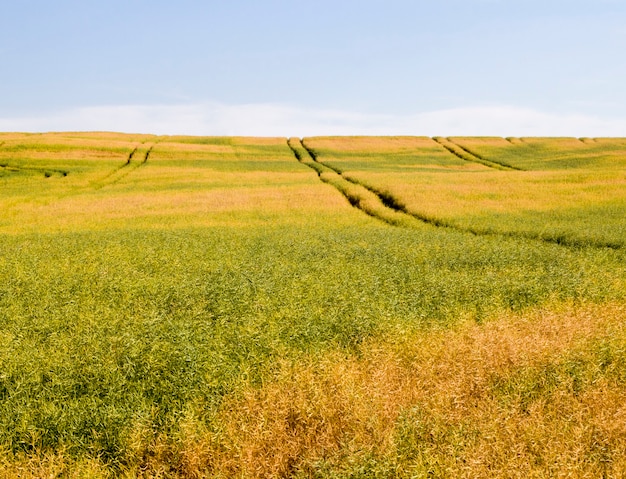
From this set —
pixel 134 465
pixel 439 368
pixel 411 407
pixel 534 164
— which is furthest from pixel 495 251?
pixel 534 164

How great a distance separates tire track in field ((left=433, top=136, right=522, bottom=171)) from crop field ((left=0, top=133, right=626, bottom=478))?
41.6 metres

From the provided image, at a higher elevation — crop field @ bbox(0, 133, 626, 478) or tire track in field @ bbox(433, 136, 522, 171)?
tire track in field @ bbox(433, 136, 522, 171)

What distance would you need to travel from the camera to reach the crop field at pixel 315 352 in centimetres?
645

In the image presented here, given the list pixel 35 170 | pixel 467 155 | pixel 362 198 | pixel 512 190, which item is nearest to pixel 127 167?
pixel 35 170

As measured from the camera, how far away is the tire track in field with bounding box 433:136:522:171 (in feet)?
215

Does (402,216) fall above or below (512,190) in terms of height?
below

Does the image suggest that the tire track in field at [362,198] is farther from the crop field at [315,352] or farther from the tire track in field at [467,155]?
the tire track in field at [467,155]

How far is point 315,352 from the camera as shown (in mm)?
9227

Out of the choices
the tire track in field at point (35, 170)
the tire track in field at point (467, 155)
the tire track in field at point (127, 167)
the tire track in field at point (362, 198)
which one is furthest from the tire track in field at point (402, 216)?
the tire track in field at point (35, 170)

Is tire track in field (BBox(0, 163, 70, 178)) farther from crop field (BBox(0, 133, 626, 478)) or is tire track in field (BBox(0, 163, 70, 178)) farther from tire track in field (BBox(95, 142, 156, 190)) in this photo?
crop field (BBox(0, 133, 626, 478))

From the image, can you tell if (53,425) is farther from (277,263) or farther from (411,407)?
(277,263)

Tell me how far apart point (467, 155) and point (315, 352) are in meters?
74.5

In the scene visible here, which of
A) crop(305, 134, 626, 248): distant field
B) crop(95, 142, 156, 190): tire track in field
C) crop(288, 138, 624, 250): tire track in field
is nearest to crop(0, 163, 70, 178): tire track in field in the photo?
crop(95, 142, 156, 190): tire track in field

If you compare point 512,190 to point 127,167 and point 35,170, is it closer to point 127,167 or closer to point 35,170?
point 127,167
